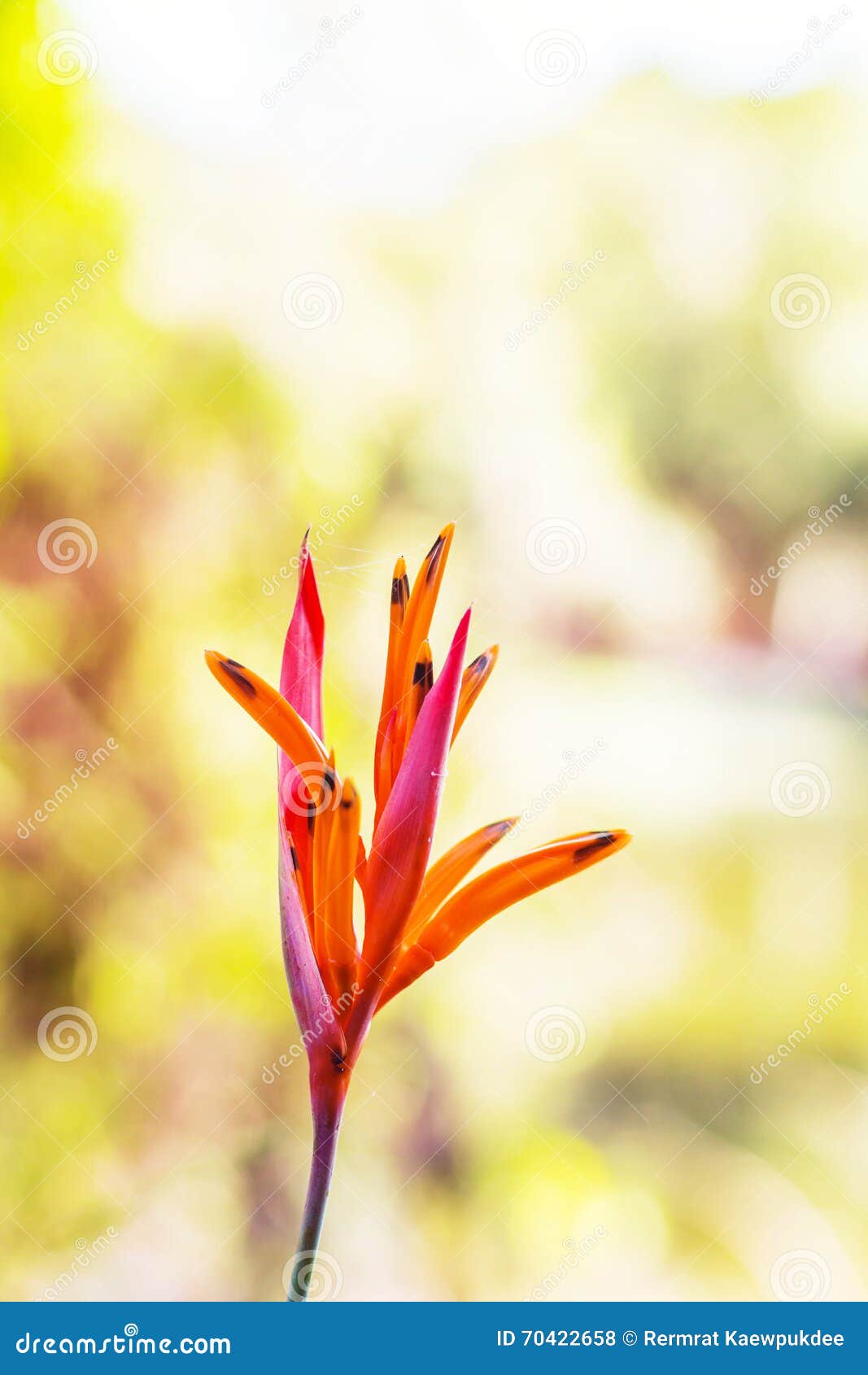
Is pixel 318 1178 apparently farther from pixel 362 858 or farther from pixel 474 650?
pixel 474 650

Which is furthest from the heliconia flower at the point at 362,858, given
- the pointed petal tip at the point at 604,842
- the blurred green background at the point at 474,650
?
the blurred green background at the point at 474,650

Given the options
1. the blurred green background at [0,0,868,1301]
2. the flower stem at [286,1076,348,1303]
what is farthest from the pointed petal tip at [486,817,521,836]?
the blurred green background at [0,0,868,1301]

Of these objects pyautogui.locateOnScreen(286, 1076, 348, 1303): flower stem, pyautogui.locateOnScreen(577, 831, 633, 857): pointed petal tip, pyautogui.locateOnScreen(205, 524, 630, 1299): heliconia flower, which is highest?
pyautogui.locateOnScreen(577, 831, 633, 857): pointed petal tip

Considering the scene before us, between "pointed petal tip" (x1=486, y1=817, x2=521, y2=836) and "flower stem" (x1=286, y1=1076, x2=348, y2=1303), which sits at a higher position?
"pointed petal tip" (x1=486, y1=817, x2=521, y2=836)

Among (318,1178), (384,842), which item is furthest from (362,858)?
(318,1178)

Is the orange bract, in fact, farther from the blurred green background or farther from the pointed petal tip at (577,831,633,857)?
the blurred green background

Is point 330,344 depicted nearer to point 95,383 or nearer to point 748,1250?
point 95,383
